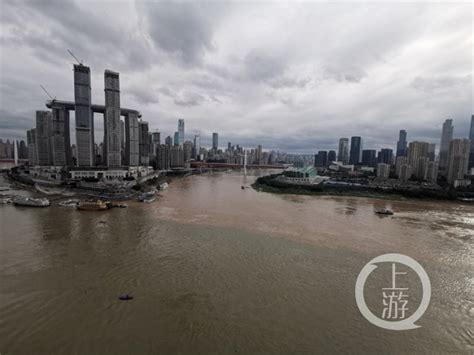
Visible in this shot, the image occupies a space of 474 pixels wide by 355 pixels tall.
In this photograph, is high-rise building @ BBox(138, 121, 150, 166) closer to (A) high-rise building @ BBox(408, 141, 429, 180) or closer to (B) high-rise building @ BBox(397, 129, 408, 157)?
(A) high-rise building @ BBox(408, 141, 429, 180)

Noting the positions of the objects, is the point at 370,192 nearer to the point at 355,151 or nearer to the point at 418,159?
the point at 418,159

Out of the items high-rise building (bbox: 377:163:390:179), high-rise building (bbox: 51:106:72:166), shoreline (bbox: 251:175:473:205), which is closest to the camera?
shoreline (bbox: 251:175:473:205)

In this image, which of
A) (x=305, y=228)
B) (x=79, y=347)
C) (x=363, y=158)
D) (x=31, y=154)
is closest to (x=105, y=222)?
(x=79, y=347)

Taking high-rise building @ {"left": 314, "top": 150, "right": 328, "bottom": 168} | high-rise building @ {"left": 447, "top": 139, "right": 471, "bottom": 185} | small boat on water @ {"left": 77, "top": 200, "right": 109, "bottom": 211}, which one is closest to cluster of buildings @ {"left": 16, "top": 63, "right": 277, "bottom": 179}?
small boat on water @ {"left": 77, "top": 200, "right": 109, "bottom": 211}

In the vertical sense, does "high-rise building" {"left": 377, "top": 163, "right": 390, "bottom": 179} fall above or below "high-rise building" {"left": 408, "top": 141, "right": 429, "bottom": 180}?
below

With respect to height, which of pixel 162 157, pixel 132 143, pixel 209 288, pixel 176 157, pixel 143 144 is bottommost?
pixel 209 288

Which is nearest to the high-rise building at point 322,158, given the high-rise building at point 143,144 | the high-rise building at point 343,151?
the high-rise building at point 343,151

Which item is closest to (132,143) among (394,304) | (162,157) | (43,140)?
(162,157)
